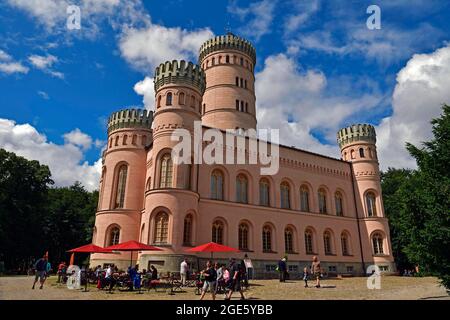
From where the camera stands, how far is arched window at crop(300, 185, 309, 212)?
33388 mm

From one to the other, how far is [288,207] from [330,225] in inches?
210

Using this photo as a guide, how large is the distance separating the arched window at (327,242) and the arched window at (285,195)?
5.25 m

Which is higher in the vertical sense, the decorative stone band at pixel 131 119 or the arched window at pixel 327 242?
the decorative stone band at pixel 131 119

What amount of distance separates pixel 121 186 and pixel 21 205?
54.0 ft

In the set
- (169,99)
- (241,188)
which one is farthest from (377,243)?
(169,99)

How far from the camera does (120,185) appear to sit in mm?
31219

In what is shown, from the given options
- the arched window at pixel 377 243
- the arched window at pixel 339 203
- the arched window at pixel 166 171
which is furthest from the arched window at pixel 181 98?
the arched window at pixel 377 243

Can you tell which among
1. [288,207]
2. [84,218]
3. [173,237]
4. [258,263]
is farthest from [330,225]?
[84,218]

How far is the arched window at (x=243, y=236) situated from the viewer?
28.3 meters

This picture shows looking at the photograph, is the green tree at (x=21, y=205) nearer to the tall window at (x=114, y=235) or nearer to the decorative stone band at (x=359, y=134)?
the tall window at (x=114, y=235)

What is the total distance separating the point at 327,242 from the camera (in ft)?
111

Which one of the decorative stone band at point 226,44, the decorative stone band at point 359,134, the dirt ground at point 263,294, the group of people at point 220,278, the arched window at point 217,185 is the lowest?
the dirt ground at point 263,294
